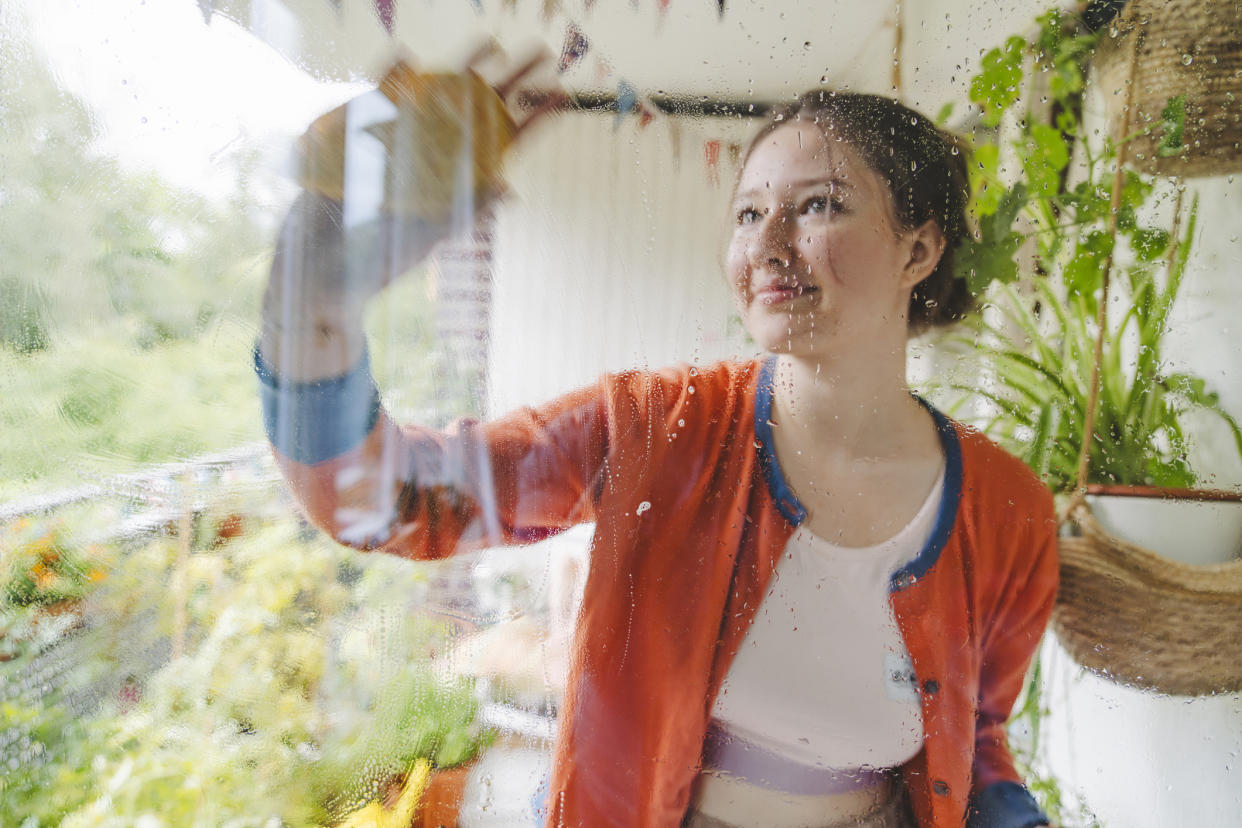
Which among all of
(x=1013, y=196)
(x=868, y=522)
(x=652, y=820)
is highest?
(x=1013, y=196)

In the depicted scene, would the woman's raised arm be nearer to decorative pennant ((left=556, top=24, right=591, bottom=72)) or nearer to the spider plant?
decorative pennant ((left=556, top=24, right=591, bottom=72))

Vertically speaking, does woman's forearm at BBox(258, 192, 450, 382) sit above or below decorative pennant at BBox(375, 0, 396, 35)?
below

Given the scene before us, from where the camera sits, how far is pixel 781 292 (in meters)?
0.22

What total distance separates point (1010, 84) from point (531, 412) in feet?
0.71

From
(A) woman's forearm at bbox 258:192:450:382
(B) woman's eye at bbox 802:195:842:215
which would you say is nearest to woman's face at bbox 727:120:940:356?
(B) woman's eye at bbox 802:195:842:215

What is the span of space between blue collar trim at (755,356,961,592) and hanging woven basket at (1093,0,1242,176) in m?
0.15

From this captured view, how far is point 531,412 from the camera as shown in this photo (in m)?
0.24

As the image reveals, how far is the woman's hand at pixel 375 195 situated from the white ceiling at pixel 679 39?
0.5 inches

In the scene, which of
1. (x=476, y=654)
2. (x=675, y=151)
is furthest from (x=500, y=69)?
(x=476, y=654)

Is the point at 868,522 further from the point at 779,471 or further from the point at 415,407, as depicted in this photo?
the point at 415,407

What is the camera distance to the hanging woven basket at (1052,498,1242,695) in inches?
12.4

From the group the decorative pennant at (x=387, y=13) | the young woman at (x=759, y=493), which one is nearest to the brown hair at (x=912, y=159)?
the young woman at (x=759, y=493)

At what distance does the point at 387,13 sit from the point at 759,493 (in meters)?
0.19

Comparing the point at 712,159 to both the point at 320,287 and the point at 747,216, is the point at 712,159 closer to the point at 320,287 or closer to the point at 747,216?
the point at 747,216
